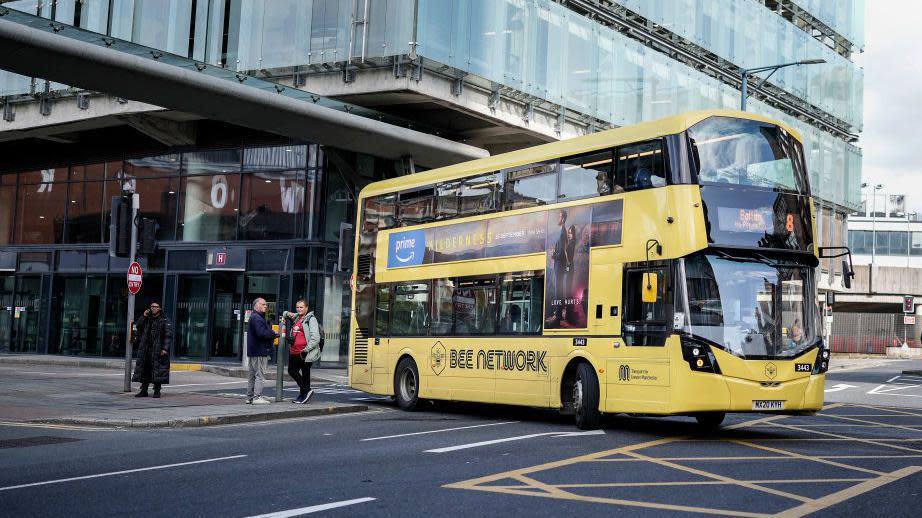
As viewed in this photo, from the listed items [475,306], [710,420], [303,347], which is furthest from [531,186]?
[303,347]

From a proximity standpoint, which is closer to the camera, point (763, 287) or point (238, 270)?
point (763, 287)

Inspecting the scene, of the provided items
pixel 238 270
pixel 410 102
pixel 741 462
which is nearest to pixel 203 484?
pixel 741 462

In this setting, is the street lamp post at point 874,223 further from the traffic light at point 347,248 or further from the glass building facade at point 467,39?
the traffic light at point 347,248

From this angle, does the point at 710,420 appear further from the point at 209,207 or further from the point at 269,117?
the point at 209,207

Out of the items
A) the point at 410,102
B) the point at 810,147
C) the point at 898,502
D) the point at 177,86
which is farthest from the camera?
the point at 810,147

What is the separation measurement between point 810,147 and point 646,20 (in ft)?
58.8

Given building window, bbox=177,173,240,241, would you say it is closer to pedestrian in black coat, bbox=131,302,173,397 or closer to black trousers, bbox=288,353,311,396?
pedestrian in black coat, bbox=131,302,173,397

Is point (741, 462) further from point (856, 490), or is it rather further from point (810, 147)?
point (810, 147)

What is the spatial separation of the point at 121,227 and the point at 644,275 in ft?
35.1

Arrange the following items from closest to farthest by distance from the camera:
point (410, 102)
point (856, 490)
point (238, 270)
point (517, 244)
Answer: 1. point (856, 490)
2. point (517, 244)
3. point (410, 102)
4. point (238, 270)

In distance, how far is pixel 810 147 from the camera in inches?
2074

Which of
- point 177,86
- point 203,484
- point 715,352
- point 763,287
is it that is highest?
point 177,86

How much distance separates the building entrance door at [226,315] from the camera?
109ft

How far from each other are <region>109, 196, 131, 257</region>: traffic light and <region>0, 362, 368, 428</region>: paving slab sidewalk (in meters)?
2.69
